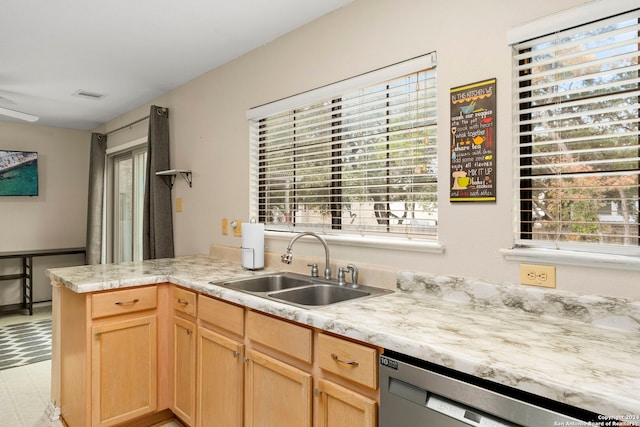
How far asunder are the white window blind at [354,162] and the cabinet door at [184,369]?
2.95 feet

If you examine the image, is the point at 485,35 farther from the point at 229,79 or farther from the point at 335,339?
the point at 229,79

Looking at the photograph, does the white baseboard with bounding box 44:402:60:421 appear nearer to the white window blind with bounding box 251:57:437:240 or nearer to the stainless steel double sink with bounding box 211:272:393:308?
the stainless steel double sink with bounding box 211:272:393:308

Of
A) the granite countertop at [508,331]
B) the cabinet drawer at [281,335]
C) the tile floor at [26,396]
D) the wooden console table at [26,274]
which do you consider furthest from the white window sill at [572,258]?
the wooden console table at [26,274]

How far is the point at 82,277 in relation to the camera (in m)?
2.29

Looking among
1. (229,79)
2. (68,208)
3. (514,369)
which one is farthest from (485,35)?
(68,208)

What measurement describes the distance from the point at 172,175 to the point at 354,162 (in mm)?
2239

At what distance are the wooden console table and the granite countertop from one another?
365 centimetres

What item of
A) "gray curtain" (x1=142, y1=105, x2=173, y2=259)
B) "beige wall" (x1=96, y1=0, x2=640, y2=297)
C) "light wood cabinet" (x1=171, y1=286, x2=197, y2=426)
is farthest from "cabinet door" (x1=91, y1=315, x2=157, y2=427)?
"gray curtain" (x1=142, y1=105, x2=173, y2=259)

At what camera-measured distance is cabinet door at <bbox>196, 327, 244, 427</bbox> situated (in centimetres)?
194

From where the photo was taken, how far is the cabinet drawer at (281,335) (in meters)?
1.59

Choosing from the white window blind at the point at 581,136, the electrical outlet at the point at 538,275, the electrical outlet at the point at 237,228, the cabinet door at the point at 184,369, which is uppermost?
the white window blind at the point at 581,136

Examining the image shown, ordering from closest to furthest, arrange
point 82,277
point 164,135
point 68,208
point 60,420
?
point 82,277
point 60,420
point 164,135
point 68,208

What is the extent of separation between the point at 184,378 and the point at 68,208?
450cm

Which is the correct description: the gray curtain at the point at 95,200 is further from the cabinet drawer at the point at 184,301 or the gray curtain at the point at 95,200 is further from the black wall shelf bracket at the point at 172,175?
the cabinet drawer at the point at 184,301
